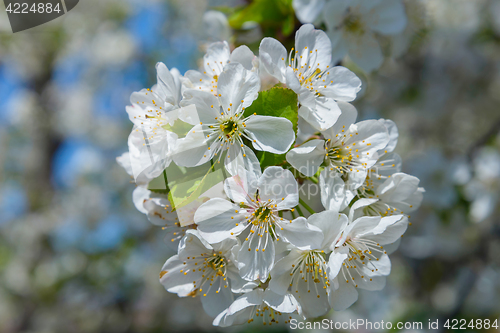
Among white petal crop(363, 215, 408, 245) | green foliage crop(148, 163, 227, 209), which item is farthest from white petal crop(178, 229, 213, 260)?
white petal crop(363, 215, 408, 245)

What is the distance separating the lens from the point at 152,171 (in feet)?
3.53

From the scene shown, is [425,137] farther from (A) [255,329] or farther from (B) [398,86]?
(A) [255,329]

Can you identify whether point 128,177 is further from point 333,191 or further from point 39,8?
point 333,191

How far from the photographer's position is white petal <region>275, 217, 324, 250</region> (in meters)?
0.96

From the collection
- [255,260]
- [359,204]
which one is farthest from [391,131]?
[255,260]

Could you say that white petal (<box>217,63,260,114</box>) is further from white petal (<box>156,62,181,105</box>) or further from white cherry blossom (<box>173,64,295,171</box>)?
white petal (<box>156,62,181,105</box>)

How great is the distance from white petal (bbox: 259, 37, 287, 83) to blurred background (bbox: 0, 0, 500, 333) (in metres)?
0.53

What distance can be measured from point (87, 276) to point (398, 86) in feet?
15.2

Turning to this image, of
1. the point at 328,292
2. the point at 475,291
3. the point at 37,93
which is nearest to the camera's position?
the point at 328,292

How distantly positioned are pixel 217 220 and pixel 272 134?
318mm

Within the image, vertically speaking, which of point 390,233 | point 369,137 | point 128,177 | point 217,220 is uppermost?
point 369,137

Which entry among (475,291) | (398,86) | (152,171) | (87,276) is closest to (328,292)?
(152,171)

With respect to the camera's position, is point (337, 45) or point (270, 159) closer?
point (270, 159)

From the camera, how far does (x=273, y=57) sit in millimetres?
1098
